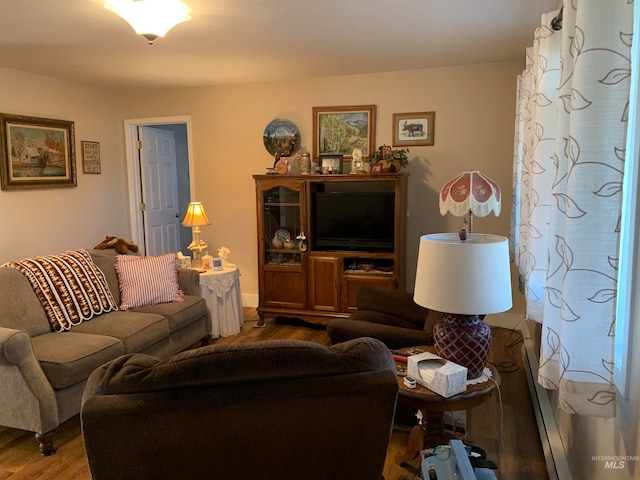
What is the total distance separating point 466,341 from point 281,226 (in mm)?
2715

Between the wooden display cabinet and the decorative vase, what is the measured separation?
2063mm

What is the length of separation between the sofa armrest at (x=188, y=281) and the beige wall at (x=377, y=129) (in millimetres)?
1259

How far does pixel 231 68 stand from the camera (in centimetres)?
405

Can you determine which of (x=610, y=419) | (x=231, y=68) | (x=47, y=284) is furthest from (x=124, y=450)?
(x=231, y=68)

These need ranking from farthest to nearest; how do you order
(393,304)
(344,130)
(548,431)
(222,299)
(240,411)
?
1. (344,130)
2. (222,299)
3. (393,304)
4. (548,431)
5. (240,411)

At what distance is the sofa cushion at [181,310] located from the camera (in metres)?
3.34

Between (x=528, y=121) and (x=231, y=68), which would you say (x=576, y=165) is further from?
(x=231, y=68)

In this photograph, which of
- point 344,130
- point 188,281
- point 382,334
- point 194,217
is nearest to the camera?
point 382,334

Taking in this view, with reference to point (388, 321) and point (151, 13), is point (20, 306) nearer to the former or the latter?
point (151, 13)

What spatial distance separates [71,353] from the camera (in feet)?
8.27

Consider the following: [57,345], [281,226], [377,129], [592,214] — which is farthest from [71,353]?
[377,129]

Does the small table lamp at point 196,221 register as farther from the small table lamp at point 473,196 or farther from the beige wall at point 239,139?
the small table lamp at point 473,196

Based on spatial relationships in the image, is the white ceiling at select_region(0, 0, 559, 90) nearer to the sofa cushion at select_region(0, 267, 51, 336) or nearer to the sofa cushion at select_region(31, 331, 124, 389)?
the sofa cushion at select_region(0, 267, 51, 336)

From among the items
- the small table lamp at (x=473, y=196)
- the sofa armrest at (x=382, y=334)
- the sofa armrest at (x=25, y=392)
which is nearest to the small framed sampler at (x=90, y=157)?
the sofa armrest at (x=25, y=392)
